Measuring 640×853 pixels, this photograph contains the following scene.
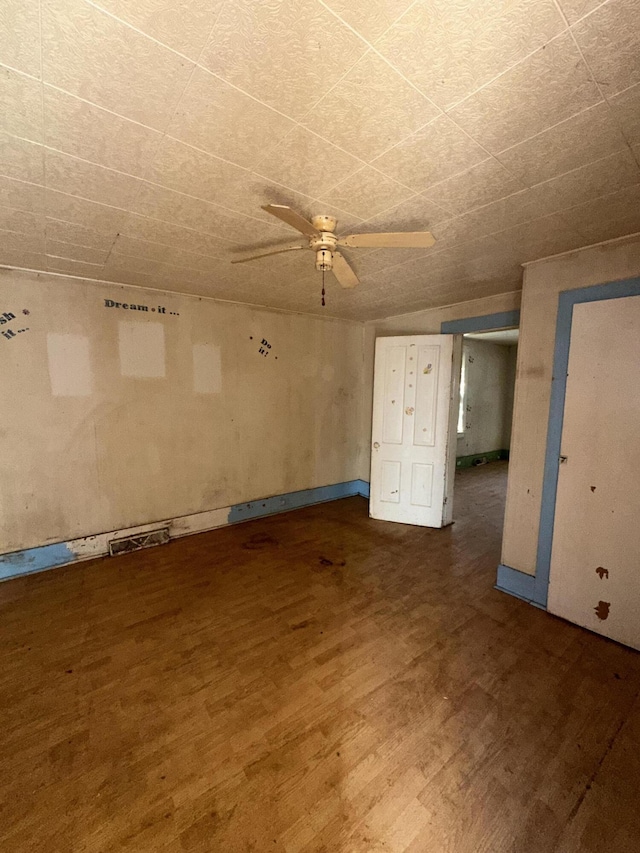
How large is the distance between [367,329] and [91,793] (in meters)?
4.76

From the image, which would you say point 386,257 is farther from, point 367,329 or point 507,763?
point 507,763

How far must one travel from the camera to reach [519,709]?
1685 millimetres

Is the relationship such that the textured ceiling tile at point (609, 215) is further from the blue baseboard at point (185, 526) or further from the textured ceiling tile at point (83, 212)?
the blue baseboard at point (185, 526)

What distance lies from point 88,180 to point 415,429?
11.0 ft

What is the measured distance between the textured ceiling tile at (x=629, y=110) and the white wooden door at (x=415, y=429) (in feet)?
7.76

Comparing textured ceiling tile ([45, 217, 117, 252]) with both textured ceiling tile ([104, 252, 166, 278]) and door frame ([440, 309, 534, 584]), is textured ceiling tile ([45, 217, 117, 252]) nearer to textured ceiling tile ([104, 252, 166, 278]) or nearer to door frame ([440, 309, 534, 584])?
textured ceiling tile ([104, 252, 166, 278])

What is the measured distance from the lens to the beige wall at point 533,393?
231cm

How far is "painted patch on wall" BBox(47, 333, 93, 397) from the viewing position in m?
2.81

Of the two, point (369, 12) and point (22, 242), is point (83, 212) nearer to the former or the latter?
point (22, 242)

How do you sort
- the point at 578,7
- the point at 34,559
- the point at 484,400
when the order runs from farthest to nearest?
the point at 484,400 → the point at 34,559 → the point at 578,7

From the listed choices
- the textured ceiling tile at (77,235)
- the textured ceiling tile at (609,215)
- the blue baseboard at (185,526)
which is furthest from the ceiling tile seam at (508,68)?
the blue baseboard at (185,526)

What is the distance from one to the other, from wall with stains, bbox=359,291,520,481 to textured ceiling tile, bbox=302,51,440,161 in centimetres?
246

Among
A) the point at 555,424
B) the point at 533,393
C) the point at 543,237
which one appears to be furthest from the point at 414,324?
the point at 555,424

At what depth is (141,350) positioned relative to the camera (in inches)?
126
